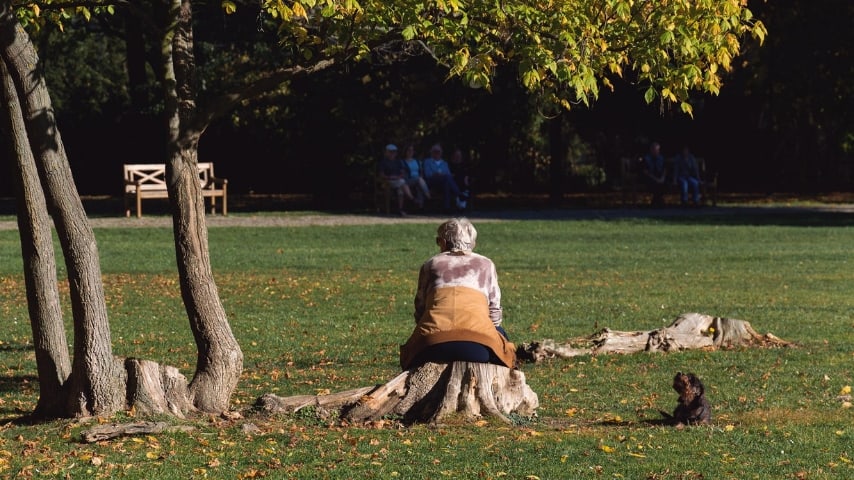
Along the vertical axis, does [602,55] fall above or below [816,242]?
above

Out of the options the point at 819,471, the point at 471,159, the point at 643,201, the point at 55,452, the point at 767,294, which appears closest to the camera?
the point at 819,471

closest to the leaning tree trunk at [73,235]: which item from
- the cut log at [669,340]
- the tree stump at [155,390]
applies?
the tree stump at [155,390]

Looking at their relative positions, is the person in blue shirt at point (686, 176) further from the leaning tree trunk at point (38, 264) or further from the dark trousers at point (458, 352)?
the leaning tree trunk at point (38, 264)

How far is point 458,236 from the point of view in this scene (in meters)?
8.46

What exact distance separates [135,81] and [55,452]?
34280mm

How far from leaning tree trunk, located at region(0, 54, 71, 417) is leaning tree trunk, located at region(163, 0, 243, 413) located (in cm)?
79

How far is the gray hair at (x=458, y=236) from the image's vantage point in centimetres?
847

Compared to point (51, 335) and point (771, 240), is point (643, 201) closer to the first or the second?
point (771, 240)

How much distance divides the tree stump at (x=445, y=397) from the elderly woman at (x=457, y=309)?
0.27 feet

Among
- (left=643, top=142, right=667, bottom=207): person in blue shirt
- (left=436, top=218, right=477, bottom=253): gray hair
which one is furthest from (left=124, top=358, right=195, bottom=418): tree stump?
(left=643, top=142, right=667, bottom=207): person in blue shirt

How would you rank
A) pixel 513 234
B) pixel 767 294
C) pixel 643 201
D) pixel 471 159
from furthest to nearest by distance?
pixel 471 159 < pixel 643 201 < pixel 513 234 < pixel 767 294

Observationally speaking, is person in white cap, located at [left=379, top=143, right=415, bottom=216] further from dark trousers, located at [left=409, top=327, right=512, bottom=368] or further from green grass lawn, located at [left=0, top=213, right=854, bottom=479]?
dark trousers, located at [left=409, top=327, right=512, bottom=368]

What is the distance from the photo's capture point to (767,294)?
651 inches

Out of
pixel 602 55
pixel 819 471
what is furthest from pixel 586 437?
pixel 602 55
